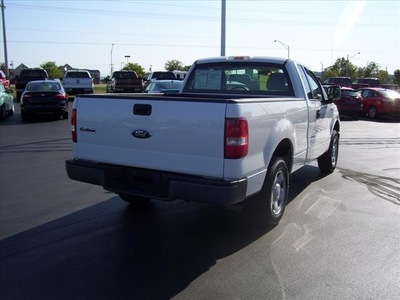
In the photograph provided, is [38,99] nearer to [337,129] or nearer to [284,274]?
[337,129]

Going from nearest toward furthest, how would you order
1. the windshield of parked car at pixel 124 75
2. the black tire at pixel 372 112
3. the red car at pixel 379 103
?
1. the red car at pixel 379 103
2. the black tire at pixel 372 112
3. the windshield of parked car at pixel 124 75

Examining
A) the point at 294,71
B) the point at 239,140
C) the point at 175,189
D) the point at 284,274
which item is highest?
the point at 294,71

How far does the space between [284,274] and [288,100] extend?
2128mm

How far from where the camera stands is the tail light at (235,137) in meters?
3.95

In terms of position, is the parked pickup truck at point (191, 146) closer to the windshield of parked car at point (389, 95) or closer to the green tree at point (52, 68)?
the windshield of parked car at point (389, 95)

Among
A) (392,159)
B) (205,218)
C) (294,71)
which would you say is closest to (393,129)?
(392,159)

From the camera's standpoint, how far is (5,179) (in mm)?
7496

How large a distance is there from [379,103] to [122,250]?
19.3 m

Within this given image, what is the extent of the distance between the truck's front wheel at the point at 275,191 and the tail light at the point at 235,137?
0.90 m

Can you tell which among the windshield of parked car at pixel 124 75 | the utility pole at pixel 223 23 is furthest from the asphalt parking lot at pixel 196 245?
the windshield of parked car at pixel 124 75

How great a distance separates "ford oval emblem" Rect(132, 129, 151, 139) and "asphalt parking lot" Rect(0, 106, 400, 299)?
1170 millimetres

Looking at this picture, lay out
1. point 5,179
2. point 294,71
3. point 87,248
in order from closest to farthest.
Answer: point 87,248 < point 294,71 < point 5,179

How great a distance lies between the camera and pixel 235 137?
3965 mm

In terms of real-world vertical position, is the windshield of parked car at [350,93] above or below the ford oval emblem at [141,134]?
above
